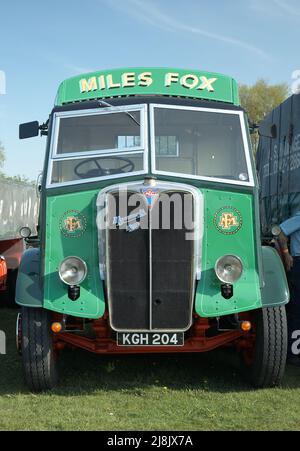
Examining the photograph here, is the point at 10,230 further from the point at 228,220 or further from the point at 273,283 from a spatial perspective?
the point at 273,283

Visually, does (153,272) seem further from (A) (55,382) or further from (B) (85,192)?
(A) (55,382)

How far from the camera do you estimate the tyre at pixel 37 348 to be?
196 inches

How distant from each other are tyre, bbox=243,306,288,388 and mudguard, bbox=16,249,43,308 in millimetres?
1822

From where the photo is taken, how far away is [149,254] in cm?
489

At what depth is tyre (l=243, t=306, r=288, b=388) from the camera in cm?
504

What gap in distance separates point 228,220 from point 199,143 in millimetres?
859

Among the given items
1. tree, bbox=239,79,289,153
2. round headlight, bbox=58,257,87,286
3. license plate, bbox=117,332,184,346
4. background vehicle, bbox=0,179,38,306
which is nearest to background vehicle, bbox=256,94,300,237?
license plate, bbox=117,332,184,346

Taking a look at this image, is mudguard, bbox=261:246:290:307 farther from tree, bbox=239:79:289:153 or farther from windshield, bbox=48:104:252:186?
tree, bbox=239:79:289:153

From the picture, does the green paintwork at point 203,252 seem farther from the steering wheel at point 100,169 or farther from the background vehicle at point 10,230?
the background vehicle at point 10,230

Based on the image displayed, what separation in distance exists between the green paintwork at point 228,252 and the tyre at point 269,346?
0.83ft

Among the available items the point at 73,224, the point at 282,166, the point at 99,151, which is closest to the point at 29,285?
the point at 73,224
